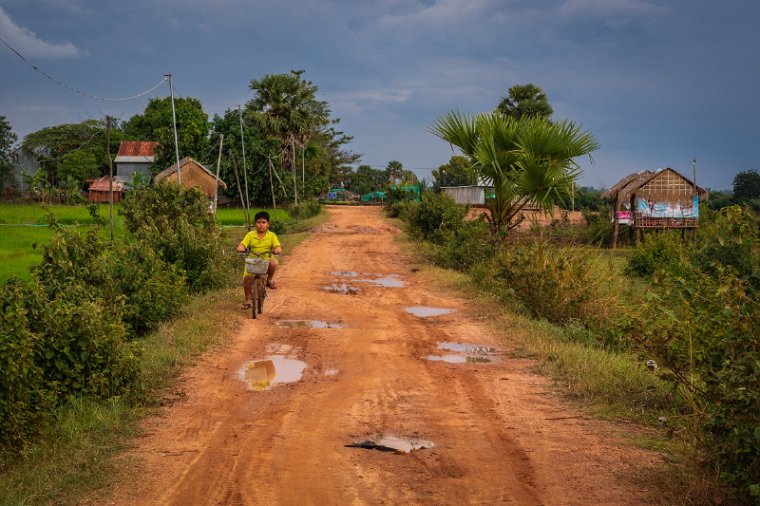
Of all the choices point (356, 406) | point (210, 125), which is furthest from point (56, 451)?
point (210, 125)

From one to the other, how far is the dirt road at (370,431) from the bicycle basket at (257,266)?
106 centimetres

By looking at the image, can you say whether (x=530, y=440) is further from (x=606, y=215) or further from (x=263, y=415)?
(x=606, y=215)

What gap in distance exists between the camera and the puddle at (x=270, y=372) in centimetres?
709

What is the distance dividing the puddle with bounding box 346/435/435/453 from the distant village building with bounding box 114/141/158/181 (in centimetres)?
6197

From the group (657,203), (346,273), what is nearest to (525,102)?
(657,203)

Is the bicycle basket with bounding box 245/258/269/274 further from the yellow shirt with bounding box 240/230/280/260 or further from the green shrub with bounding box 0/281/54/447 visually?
the green shrub with bounding box 0/281/54/447

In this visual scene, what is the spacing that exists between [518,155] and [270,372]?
351 inches

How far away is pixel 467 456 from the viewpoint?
5082mm

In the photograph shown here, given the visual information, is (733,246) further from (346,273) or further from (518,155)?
(346,273)

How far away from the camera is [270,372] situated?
7500 mm

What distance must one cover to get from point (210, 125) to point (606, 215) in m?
28.1

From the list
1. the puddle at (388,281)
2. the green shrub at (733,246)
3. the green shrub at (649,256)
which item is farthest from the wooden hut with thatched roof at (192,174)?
the green shrub at (733,246)

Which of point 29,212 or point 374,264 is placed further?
point 29,212

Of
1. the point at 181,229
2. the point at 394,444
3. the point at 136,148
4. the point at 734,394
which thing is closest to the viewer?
the point at 734,394
